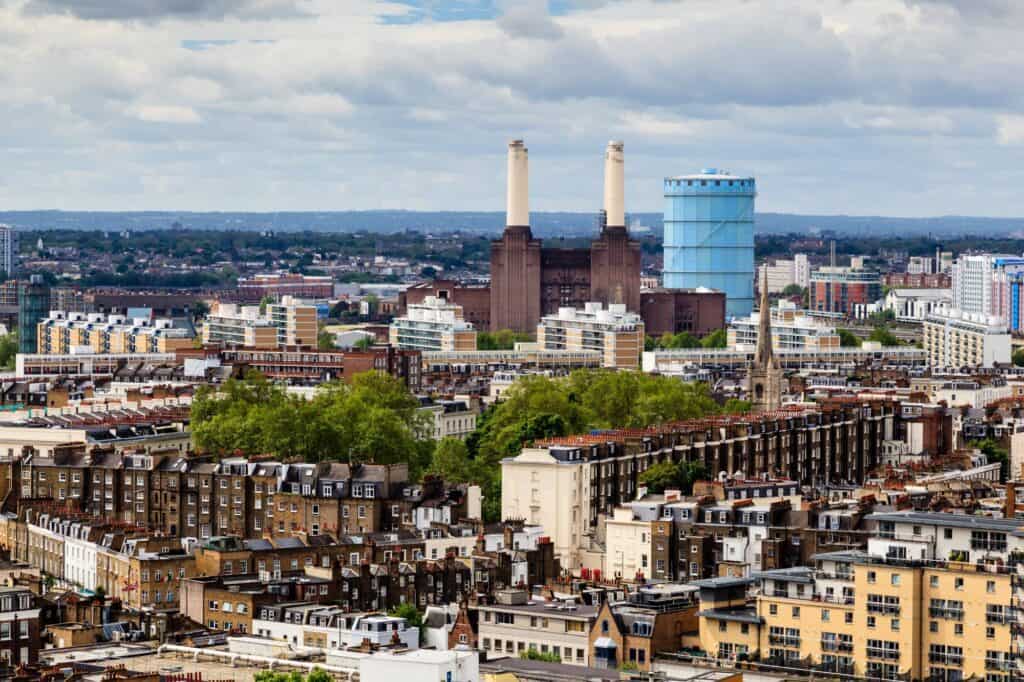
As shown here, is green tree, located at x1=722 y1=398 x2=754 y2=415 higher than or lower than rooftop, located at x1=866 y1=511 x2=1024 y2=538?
lower

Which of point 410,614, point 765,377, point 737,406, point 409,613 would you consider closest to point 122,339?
point 737,406

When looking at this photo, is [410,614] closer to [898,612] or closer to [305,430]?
[898,612]

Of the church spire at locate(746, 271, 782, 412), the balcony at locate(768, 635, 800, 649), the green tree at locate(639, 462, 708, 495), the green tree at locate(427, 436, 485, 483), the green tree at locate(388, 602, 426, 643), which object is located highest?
the church spire at locate(746, 271, 782, 412)

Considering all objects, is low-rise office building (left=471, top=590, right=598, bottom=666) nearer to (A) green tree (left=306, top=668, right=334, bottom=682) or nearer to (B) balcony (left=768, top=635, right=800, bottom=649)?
(B) balcony (left=768, top=635, right=800, bottom=649)

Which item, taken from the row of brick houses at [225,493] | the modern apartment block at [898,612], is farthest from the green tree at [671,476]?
the modern apartment block at [898,612]

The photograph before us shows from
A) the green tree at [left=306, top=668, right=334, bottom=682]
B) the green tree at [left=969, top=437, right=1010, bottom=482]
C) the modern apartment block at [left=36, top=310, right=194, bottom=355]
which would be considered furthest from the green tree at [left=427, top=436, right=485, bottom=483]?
the modern apartment block at [left=36, top=310, right=194, bottom=355]
